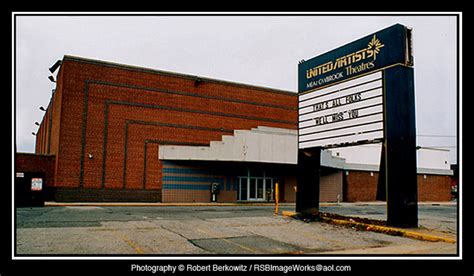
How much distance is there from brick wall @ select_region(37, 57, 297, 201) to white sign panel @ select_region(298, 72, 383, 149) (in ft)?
48.8

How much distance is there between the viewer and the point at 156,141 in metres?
29.5

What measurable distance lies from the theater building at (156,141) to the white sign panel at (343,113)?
12040mm

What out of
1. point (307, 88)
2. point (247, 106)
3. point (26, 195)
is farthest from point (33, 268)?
point (247, 106)

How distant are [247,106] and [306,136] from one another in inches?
691

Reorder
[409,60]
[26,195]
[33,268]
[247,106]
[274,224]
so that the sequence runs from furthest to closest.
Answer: [247,106], [26,195], [274,224], [409,60], [33,268]

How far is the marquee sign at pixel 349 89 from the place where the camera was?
44.4 feet

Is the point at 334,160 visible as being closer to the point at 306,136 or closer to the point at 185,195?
the point at 185,195

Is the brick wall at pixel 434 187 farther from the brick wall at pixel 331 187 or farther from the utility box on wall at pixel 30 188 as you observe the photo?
the utility box on wall at pixel 30 188

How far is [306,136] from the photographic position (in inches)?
662

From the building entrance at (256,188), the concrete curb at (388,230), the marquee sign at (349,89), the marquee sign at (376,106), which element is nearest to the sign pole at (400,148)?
the marquee sign at (376,106)

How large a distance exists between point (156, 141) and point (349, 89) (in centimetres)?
1762

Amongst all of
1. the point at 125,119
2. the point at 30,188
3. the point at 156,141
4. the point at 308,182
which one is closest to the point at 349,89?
the point at 308,182

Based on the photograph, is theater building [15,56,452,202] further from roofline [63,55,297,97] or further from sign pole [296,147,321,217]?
sign pole [296,147,321,217]

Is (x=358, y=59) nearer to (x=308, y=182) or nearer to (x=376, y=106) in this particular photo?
(x=376, y=106)
